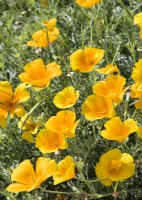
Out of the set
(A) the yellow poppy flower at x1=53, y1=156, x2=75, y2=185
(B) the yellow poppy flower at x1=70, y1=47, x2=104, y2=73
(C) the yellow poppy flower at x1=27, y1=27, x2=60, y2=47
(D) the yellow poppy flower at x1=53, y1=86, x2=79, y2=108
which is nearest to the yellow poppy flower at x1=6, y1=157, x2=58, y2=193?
(A) the yellow poppy flower at x1=53, y1=156, x2=75, y2=185

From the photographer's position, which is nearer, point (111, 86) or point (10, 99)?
point (111, 86)

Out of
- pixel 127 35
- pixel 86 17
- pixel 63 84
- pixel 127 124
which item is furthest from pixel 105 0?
pixel 127 124

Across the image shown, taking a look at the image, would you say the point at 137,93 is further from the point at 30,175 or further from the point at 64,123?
the point at 30,175

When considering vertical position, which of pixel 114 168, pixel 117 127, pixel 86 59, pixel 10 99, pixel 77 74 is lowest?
pixel 114 168

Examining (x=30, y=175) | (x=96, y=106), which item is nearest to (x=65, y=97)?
(x=96, y=106)

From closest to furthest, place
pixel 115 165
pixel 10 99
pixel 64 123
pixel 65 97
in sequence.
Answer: pixel 115 165 < pixel 64 123 < pixel 65 97 < pixel 10 99

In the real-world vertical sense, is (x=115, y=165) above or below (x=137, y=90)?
below
